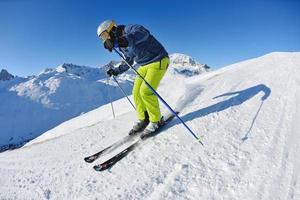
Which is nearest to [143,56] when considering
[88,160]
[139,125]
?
[139,125]

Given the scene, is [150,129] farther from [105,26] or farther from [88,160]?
[105,26]

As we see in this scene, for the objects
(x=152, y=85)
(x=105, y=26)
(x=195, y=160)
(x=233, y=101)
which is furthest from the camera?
(x=233, y=101)

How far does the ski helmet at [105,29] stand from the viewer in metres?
7.61

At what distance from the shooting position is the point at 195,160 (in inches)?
231

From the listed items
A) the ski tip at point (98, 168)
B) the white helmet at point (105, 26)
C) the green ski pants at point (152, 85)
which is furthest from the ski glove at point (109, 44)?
the ski tip at point (98, 168)

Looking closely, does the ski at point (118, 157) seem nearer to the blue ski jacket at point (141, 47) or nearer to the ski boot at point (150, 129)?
the ski boot at point (150, 129)

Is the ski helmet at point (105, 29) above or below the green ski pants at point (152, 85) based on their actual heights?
above

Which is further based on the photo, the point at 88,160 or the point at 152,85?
the point at 152,85

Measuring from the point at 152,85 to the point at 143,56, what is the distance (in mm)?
863

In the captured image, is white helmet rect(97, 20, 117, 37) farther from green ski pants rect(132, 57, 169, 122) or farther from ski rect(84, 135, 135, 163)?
ski rect(84, 135, 135, 163)

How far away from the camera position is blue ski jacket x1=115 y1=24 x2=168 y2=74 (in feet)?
24.8

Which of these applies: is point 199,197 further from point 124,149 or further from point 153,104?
point 153,104

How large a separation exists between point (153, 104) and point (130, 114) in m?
3.09

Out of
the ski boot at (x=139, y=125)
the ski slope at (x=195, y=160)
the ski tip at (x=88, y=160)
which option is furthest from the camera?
the ski boot at (x=139, y=125)
